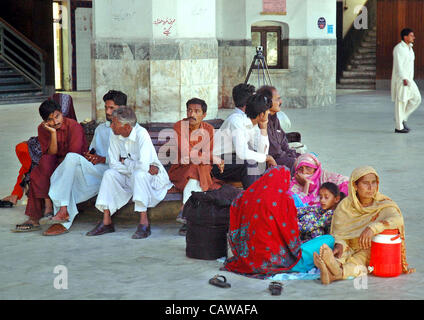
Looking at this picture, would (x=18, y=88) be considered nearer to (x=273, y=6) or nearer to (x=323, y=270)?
(x=273, y=6)

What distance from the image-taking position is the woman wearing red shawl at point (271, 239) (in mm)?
4707

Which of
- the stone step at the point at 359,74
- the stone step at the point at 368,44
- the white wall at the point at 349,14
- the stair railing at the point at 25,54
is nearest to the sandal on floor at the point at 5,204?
the stair railing at the point at 25,54

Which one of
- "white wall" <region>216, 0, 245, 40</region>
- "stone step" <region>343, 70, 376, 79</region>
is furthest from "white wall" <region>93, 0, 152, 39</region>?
"stone step" <region>343, 70, 376, 79</region>

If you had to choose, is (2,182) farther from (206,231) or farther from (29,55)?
(29,55)

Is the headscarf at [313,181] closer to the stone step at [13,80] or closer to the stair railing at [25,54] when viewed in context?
the stone step at [13,80]

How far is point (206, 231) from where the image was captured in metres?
5.11

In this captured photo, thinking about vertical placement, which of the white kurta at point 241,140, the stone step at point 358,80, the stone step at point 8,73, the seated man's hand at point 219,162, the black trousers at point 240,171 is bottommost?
the black trousers at point 240,171

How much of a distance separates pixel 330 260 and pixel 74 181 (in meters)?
2.43

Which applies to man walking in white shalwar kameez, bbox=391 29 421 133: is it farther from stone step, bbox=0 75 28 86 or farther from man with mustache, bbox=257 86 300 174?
stone step, bbox=0 75 28 86

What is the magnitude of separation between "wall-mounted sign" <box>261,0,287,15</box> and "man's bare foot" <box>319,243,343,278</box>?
11.2 metres

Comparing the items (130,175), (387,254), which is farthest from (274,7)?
(387,254)

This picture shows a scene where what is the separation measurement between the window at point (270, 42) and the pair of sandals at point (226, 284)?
38.8 feet

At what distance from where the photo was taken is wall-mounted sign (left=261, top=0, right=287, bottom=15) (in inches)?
597
